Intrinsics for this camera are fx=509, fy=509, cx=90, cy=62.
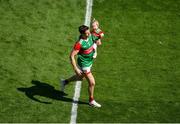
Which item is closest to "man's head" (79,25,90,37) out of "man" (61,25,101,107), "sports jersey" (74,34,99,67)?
"man" (61,25,101,107)

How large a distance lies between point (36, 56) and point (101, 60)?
1996mm

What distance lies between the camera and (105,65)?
607 inches

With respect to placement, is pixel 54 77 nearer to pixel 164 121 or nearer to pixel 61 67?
pixel 61 67

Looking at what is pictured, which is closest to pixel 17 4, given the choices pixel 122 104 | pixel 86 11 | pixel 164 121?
pixel 86 11

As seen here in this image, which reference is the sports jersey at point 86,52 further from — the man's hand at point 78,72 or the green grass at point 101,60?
the green grass at point 101,60

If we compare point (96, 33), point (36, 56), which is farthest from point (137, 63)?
point (36, 56)

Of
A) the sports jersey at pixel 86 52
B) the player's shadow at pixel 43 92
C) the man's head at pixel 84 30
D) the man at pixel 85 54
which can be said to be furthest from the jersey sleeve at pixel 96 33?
the player's shadow at pixel 43 92

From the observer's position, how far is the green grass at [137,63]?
13.5 metres

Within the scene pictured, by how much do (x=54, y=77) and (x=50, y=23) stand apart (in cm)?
282

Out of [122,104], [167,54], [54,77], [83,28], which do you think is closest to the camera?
[83,28]

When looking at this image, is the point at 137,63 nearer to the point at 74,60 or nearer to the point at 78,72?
the point at 78,72

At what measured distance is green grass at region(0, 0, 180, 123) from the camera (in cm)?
1346

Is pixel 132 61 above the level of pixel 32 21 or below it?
below

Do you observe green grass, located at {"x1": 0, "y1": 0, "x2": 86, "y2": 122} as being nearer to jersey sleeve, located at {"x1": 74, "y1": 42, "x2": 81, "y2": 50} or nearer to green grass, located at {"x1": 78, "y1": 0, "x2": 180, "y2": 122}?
green grass, located at {"x1": 78, "y1": 0, "x2": 180, "y2": 122}
